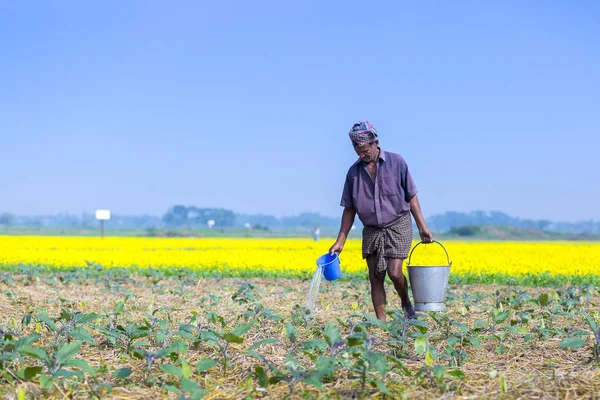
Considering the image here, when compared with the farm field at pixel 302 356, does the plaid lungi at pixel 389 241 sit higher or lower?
higher

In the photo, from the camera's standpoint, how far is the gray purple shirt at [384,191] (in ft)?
20.3

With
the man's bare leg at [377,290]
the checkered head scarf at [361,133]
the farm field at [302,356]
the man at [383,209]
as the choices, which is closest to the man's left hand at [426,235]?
the man at [383,209]

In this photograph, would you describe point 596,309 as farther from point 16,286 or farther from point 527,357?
point 16,286

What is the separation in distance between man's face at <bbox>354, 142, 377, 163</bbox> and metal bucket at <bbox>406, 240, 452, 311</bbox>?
91 centimetres

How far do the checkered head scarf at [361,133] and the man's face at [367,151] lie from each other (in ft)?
0.14

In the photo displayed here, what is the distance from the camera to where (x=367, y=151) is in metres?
6.06

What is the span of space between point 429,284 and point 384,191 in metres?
0.94

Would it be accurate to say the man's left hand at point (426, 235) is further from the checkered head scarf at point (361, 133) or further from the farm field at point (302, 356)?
the checkered head scarf at point (361, 133)

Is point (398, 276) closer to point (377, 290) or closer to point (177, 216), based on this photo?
point (377, 290)

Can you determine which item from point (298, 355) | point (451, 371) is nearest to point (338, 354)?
point (298, 355)

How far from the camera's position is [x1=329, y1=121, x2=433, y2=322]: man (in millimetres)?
6176

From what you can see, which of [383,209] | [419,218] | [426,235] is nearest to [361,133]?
A: [383,209]

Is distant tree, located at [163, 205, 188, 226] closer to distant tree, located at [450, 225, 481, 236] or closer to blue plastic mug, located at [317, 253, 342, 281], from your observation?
distant tree, located at [450, 225, 481, 236]

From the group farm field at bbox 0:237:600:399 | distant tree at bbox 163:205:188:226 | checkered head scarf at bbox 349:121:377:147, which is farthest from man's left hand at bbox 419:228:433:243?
distant tree at bbox 163:205:188:226
